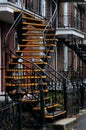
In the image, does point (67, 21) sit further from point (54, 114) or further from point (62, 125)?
point (62, 125)

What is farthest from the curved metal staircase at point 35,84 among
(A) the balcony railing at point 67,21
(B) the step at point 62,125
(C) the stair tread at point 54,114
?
(A) the balcony railing at point 67,21

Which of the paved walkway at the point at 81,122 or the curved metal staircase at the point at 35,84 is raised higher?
the curved metal staircase at the point at 35,84

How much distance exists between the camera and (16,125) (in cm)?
955

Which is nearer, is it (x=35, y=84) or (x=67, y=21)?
(x=35, y=84)

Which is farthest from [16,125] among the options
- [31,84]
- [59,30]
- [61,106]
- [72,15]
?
[72,15]

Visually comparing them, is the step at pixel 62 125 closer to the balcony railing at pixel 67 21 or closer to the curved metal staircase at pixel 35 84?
the curved metal staircase at pixel 35 84

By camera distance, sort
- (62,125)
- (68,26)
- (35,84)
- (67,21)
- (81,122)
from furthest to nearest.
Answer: (67,21) < (68,26) < (81,122) < (35,84) < (62,125)

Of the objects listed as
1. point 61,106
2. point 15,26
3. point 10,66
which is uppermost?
point 15,26

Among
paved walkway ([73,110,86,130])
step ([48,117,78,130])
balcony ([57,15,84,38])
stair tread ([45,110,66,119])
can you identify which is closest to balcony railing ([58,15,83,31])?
balcony ([57,15,84,38])

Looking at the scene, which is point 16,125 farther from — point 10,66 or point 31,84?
point 10,66

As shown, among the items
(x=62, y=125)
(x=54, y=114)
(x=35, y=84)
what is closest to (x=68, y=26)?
(x=35, y=84)

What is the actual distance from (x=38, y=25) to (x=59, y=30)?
1200 cm

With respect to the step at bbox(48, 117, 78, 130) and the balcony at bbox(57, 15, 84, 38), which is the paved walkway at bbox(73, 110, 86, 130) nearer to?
the step at bbox(48, 117, 78, 130)

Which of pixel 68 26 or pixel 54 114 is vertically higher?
pixel 68 26
